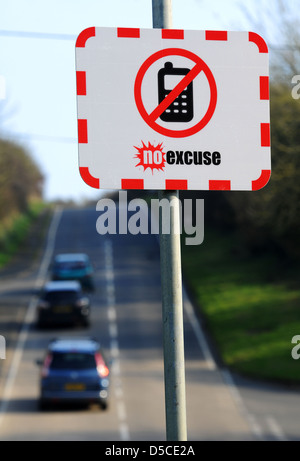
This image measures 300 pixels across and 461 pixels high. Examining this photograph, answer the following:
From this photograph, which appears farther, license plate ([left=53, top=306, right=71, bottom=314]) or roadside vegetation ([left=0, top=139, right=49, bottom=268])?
roadside vegetation ([left=0, top=139, right=49, bottom=268])

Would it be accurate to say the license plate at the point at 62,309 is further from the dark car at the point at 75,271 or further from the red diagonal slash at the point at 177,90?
the red diagonal slash at the point at 177,90

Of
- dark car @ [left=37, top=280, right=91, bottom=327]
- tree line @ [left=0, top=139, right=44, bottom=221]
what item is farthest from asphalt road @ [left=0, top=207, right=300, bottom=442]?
tree line @ [left=0, top=139, right=44, bottom=221]

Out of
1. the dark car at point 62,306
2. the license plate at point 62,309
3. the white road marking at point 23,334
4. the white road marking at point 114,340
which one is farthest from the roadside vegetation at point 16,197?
the license plate at point 62,309

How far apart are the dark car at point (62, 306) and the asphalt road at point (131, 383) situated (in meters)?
0.52

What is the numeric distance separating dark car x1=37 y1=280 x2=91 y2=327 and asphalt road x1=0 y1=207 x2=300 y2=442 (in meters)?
0.52

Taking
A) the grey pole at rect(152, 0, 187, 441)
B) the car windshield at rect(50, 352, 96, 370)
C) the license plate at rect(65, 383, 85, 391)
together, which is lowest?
the grey pole at rect(152, 0, 187, 441)

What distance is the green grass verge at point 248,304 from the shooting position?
104 feet

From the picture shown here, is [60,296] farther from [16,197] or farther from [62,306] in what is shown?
[16,197]

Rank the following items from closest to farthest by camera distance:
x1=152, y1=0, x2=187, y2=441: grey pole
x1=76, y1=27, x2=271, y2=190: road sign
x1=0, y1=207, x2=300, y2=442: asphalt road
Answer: x1=152, y1=0, x2=187, y2=441: grey pole < x1=76, y1=27, x2=271, y2=190: road sign < x1=0, y1=207, x2=300, y2=442: asphalt road

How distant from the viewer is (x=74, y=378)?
82.1 ft

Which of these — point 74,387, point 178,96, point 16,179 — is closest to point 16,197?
point 16,179

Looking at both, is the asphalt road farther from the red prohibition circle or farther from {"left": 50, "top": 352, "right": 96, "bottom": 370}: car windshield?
the red prohibition circle

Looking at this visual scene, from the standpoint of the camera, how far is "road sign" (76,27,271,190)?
440cm

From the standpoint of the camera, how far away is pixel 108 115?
440cm
